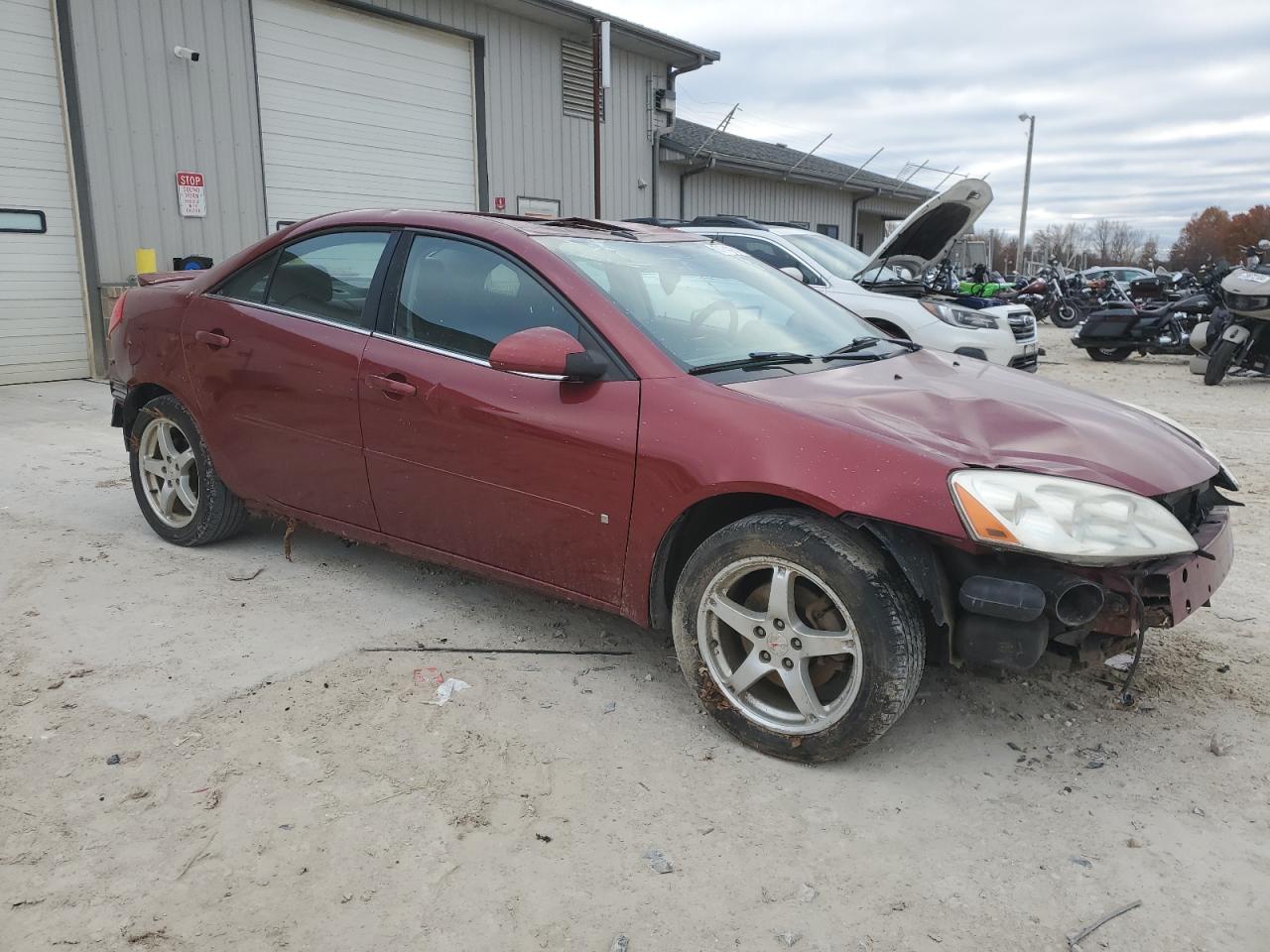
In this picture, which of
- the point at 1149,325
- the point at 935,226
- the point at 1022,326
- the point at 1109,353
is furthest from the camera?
the point at 1109,353

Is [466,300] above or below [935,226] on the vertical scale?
below

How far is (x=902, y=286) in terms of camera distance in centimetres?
960

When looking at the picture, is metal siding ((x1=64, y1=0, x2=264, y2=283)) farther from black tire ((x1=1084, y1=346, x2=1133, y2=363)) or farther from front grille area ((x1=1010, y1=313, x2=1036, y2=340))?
black tire ((x1=1084, y1=346, x2=1133, y2=363))

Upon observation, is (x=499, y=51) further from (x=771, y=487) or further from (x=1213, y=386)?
(x=771, y=487)

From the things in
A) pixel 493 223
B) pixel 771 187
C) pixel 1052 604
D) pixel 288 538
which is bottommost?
pixel 288 538

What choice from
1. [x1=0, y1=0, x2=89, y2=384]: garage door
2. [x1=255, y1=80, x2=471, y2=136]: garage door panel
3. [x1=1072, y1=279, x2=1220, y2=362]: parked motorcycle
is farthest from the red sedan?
[x1=1072, y1=279, x2=1220, y2=362]: parked motorcycle

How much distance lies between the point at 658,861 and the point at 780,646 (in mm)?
712

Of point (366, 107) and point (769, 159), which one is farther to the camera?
point (769, 159)

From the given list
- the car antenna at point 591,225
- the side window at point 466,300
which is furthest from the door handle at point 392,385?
the car antenna at point 591,225

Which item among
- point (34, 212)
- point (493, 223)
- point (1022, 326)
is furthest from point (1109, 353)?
point (34, 212)

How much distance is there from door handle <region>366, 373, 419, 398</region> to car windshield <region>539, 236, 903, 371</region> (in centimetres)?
72

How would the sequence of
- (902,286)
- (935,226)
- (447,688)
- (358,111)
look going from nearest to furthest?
(447,688), (902,286), (935,226), (358,111)

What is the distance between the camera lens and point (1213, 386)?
36.5 ft

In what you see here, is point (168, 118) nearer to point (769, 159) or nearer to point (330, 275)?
point (330, 275)
